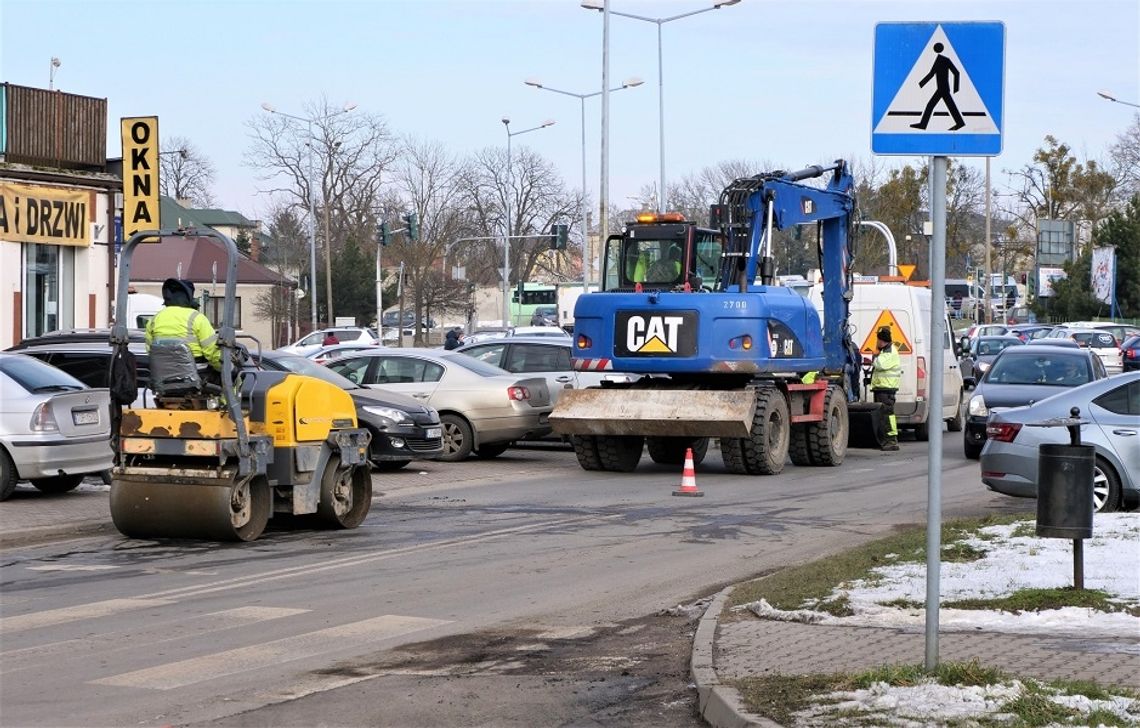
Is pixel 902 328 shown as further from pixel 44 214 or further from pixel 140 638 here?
pixel 140 638

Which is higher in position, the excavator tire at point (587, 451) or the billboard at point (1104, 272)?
the billboard at point (1104, 272)

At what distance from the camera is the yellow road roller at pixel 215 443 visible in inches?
516

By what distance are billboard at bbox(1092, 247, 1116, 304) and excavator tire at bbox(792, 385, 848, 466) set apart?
2235 inches

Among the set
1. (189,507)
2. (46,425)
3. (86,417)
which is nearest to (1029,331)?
(86,417)

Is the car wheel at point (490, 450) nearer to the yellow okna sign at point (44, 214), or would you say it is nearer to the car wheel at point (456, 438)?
the car wheel at point (456, 438)

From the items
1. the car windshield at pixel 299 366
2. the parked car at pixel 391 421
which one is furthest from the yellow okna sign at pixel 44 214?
the car windshield at pixel 299 366

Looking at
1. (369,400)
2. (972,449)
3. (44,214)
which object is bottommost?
(972,449)

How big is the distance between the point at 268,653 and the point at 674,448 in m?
14.2

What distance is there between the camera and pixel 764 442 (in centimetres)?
2012

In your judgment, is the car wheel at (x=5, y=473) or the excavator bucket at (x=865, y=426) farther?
the excavator bucket at (x=865, y=426)

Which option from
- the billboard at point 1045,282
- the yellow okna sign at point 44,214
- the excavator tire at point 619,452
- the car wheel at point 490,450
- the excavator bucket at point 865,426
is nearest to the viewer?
the excavator tire at point 619,452

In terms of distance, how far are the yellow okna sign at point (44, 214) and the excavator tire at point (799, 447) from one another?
15152mm

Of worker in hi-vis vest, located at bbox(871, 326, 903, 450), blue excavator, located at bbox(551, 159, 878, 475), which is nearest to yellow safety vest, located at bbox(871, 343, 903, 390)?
worker in hi-vis vest, located at bbox(871, 326, 903, 450)

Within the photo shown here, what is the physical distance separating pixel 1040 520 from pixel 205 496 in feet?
22.7
